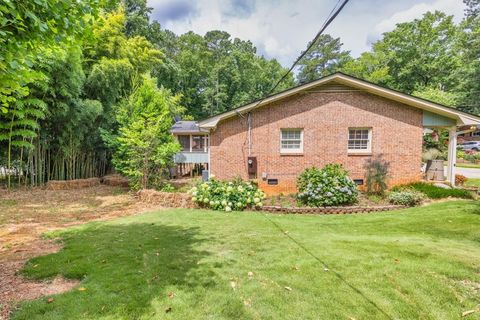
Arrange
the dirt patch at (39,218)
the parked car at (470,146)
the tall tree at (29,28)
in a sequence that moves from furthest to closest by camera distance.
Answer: the parked car at (470,146) < the dirt patch at (39,218) < the tall tree at (29,28)

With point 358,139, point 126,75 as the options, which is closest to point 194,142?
point 126,75

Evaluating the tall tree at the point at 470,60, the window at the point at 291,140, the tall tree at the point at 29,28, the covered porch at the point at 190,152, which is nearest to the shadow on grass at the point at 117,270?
the tall tree at the point at 29,28

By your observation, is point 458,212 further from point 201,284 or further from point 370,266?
point 201,284

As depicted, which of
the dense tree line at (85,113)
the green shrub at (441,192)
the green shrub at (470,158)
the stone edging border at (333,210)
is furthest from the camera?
the green shrub at (470,158)

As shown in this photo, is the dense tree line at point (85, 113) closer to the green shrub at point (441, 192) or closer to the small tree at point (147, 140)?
the small tree at point (147, 140)

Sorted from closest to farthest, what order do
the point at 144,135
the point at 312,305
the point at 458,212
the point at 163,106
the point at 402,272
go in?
1. the point at 312,305
2. the point at 402,272
3. the point at 458,212
4. the point at 144,135
5. the point at 163,106

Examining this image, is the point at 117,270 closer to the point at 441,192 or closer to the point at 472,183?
the point at 441,192

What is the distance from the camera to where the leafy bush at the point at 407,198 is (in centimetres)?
794

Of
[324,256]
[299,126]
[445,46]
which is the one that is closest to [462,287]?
[324,256]

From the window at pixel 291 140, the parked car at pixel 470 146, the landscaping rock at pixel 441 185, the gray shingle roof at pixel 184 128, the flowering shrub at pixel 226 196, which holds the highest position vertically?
the gray shingle roof at pixel 184 128

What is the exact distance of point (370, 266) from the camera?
141 inches

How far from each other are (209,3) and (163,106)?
4.43m

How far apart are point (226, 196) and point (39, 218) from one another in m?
5.25

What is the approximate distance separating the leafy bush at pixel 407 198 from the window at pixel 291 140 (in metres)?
3.70
